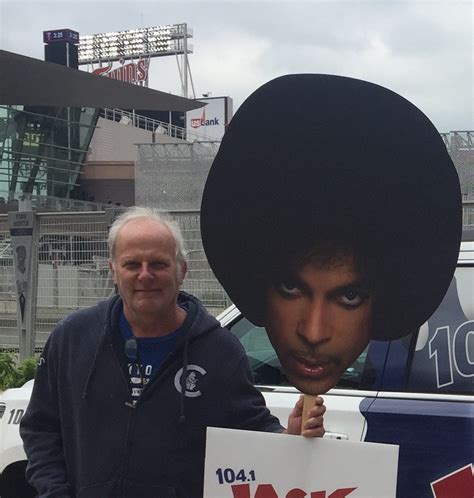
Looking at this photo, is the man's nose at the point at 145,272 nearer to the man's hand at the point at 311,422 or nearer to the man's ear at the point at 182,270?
the man's ear at the point at 182,270

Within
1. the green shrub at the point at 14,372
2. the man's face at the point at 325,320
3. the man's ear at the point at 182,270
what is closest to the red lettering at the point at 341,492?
the man's face at the point at 325,320

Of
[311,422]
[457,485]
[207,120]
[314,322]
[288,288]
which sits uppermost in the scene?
[207,120]

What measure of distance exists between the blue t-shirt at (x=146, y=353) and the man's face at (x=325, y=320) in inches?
14.4

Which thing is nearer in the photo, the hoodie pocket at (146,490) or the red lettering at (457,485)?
the hoodie pocket at (146,490)

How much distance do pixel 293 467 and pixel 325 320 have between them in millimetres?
439

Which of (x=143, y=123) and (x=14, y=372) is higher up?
(x=143, y=123)

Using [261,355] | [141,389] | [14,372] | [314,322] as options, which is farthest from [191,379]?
[14,372]

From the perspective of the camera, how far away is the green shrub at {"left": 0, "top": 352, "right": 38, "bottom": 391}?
7.40 m

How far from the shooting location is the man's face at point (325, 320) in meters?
2.37

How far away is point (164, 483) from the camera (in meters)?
2.40

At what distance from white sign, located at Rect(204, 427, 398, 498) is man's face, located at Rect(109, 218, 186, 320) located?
1.40 feet

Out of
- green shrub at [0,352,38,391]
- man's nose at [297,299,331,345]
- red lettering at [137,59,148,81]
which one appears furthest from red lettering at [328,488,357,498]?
red lettering at [137,59,148,81]

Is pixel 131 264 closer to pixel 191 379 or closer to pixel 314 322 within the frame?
pixel 191 379

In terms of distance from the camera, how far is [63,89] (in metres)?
10.6
